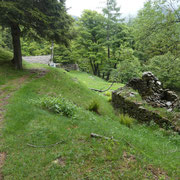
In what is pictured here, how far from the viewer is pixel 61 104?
19.2 ft

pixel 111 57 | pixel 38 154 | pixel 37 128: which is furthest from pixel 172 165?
pixel 111 57

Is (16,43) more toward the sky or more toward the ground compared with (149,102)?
more toward the sky

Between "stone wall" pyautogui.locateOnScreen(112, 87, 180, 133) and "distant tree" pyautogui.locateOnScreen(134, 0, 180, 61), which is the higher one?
"distant tree" pyautogui.locateOnScreen(134, 0, 180, 61)

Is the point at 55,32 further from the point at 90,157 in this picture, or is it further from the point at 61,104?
the point at 90,157

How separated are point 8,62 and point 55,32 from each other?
5.74 metres

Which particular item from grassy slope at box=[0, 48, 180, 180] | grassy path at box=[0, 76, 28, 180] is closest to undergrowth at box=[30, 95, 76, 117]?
grassy slope at box=[0, 48, 180, 180]

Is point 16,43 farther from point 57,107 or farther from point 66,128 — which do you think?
point 66,128

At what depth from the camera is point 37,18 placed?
8359 millimetres

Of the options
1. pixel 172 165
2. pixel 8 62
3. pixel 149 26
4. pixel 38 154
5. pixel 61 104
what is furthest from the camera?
pixel 8 62

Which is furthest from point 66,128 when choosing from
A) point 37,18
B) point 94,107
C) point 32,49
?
point 32,49

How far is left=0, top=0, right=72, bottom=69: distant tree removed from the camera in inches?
299

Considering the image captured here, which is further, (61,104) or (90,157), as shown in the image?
(61,104)

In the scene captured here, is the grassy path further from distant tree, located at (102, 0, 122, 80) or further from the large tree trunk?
distant tree, located at (102, 0, 122, 80)

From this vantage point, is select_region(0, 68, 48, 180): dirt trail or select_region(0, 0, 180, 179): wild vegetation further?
select_region(0, 68, 48, 180): dirt trail
